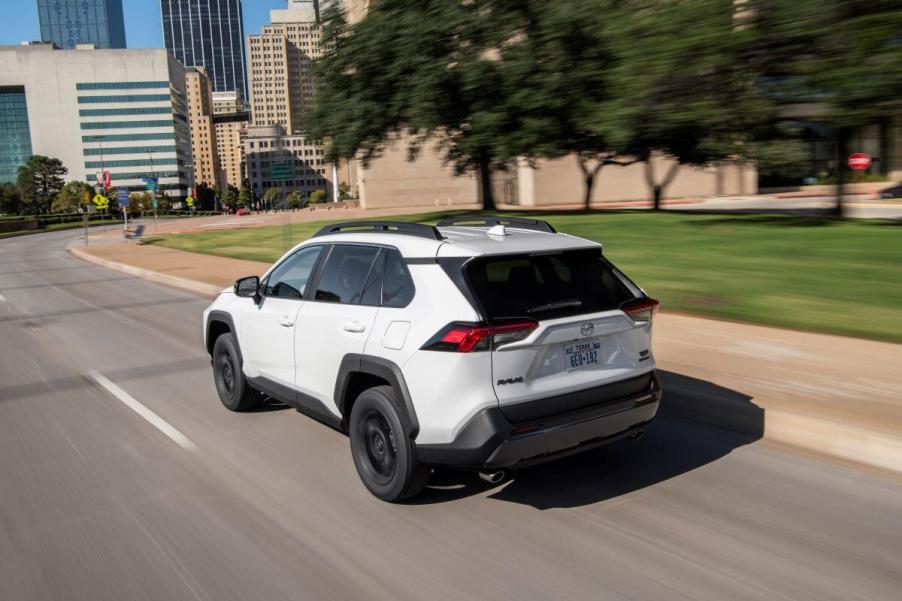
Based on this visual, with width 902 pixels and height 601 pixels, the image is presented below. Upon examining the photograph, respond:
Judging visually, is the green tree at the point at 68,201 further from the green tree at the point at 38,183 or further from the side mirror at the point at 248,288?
the side mirror at the point at 248,288

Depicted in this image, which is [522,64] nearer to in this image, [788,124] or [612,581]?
[788,124]

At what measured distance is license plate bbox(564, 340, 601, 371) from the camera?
13.7 ft

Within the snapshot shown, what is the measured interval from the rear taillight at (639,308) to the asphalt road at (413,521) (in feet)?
3.45

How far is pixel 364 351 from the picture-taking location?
4512mm

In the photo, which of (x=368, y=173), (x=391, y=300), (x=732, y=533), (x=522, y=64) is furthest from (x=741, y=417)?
(x=368, y=173)

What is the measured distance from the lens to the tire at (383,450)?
428cm

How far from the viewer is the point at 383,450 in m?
4.55

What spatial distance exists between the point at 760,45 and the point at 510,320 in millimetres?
13963

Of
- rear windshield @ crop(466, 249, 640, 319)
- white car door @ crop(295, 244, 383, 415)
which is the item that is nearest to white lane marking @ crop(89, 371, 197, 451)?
white car door @ crop(295, 244, 383, 415)

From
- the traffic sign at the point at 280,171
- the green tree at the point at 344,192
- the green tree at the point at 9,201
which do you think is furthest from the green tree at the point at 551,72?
the green tree at the point at 344,192

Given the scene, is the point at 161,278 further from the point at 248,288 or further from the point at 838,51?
the point at 838,51

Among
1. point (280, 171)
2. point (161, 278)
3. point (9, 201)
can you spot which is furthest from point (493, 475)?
point (9, 201)

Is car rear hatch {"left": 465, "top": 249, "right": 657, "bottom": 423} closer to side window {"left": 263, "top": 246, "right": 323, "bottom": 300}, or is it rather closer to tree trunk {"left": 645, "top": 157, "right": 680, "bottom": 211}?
side window {"left": 263, "top": 246, "right": 323, "bottom": 300}

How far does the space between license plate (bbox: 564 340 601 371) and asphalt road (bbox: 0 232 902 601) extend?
0.85 meters
